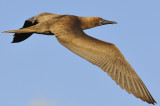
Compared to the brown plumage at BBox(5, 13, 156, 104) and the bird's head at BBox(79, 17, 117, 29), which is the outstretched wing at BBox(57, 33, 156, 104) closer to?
the brown plumage at BBox(5, 13, 156, 104)

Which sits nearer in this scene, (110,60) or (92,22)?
(110,60)

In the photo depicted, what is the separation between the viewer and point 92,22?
1805cm

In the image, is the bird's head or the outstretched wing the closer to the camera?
the outstretched wing

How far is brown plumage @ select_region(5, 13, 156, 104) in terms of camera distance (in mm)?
12977

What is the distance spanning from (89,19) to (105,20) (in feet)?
3.19

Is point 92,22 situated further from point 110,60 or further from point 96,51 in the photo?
point 110,60

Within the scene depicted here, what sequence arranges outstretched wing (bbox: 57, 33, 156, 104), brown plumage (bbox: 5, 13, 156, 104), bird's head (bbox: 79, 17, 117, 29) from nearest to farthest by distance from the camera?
outstretched wing (bbox: 57, 33, 156, 104)
brown plumage (bbox: 5, 13, 156, 104)
bird's head (bbox: 79, 17, 117, 29)

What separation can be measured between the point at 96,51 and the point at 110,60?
2.02 feet

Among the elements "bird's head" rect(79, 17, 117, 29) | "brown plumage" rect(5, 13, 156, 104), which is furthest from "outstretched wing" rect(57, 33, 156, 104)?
"bird's head" rect(79, 17, 117, 29)

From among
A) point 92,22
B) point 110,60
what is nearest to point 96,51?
point 110,60

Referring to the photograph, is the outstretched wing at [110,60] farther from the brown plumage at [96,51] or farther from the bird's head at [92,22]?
the bird's head at [92,22]

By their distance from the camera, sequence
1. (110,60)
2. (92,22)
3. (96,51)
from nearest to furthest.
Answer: (110,60) < (96,51) < (92,22)

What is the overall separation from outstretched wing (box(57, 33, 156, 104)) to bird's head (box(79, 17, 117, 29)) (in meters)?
2.72

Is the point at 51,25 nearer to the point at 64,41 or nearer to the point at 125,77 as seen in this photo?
the point at 64,41
